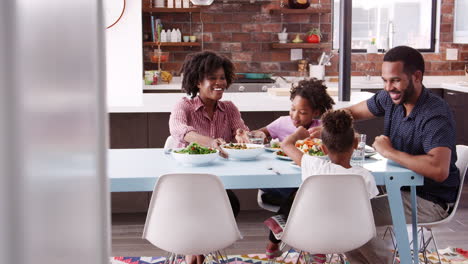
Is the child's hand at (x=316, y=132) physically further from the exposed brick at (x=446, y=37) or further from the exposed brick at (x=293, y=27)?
the exposed brick at (x=446, y=37)

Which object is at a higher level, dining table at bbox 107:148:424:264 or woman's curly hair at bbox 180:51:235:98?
woman's curly hair at bbox 180:51:235:98

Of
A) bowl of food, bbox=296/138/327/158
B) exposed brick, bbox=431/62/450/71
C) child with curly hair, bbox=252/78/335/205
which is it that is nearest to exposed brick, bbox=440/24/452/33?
exposed brick, bbox=431/62/450/71

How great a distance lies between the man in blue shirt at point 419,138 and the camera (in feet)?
7.73

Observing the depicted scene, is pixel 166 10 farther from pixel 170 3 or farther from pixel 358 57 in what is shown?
pixel 358 57

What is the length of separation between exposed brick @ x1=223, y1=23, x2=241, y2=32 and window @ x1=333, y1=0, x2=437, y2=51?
1.07 m

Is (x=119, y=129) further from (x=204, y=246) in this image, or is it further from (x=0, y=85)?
(x=0, y=85)

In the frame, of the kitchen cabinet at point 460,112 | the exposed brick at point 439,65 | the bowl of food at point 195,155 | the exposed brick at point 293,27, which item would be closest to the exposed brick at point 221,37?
the exposed brick at point 293,27

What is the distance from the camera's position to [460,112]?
5.28 m

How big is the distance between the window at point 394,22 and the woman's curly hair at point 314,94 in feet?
11.8

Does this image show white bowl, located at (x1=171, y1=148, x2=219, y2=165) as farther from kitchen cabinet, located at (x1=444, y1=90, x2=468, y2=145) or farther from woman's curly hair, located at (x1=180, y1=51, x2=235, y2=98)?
kitchen cabinet, located at (x1=444, y1=90, x2=468, y2=145)

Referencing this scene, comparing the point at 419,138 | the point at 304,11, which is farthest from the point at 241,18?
the point at 419,138

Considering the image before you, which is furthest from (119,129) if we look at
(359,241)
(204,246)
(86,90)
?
(86,90)

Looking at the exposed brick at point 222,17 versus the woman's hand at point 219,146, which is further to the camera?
the exposed brick at point 222,17

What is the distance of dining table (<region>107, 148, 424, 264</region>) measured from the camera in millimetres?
2240
